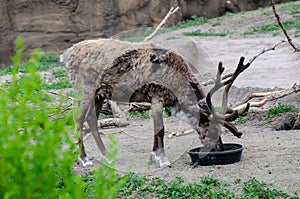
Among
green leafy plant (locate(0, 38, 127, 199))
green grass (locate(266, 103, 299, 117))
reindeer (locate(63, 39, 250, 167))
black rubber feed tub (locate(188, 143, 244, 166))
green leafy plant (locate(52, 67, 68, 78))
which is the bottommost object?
green grass (locate(266, 103, 299, 117))

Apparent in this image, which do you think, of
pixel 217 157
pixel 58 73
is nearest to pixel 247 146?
pixel 217 157

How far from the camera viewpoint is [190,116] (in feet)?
21.1

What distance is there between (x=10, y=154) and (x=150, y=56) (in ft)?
14.3

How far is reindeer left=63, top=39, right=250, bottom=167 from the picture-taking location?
20.5 feet

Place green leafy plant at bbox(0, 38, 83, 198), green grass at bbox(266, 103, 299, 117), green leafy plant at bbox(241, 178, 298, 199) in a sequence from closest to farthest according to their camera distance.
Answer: green leafy plant at bbox(0, 38, 83, 198) → green leafy plant at bbox(241, 178, 298, 199) → green grass at bbox(266, 103, 299, 117)

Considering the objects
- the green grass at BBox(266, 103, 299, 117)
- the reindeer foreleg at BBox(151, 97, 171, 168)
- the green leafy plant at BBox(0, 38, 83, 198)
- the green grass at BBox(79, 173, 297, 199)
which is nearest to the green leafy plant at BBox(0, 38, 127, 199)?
the green leafy plant at BBox(0, 38, 83, 198)

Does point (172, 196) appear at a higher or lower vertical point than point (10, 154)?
lower

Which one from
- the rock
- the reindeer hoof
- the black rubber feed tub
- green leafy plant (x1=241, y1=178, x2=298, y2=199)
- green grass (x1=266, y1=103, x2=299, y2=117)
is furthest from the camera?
the rock

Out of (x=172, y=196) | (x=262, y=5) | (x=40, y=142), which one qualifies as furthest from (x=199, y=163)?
(x=262, y=5)

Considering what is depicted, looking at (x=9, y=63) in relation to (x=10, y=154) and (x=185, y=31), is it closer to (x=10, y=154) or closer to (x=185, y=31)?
(x=185, y=31)

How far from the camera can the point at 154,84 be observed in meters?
6.26

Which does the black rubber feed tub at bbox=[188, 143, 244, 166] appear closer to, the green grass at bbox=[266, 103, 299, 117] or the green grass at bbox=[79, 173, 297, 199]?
the green grass at bbox=[79, 173, 297, 199]

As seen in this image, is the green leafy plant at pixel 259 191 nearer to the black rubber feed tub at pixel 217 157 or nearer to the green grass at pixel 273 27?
the black rubber feed tub at pixel 217 157

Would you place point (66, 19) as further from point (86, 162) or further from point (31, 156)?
point (31, 156)
